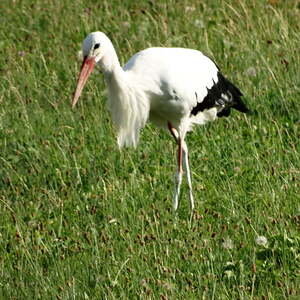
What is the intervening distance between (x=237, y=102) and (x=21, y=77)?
1.80 m

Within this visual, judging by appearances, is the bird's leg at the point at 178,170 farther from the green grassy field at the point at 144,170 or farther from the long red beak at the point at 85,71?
the long red beak at the point at 85,71

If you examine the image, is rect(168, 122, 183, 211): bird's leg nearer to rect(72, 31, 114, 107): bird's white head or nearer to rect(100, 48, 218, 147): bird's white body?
rect(100, 48, 218, 147): bird's white body

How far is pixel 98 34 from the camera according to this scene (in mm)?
6688

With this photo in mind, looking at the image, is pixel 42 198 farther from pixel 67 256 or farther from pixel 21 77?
pixel 21 77

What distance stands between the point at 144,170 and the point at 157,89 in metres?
0.67

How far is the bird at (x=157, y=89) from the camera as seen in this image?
22.4 feet

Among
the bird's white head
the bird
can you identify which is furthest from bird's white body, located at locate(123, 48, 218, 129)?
the bird's white head

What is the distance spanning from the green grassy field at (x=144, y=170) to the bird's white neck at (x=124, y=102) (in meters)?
0.29

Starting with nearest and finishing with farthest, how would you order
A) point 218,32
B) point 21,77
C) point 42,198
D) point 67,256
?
1. point 67,256
2. point 42,198
3. point 21,77
4. point 218,32

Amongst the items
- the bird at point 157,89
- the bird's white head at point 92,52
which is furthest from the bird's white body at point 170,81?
the bird's white head at point 92,52

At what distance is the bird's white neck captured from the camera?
22.5 ft

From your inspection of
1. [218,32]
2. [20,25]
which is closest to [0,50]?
[20,25]

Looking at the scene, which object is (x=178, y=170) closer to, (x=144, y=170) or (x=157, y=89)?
(x=144, y=170)

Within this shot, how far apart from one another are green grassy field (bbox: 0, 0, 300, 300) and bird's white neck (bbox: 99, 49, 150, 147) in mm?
293
